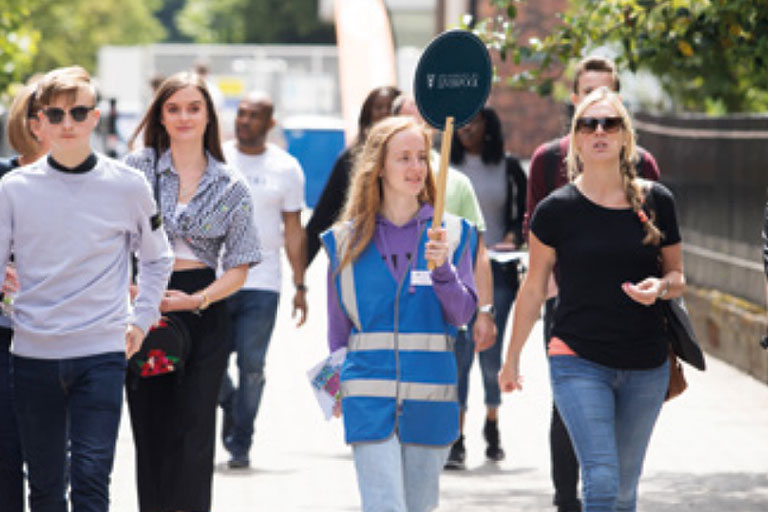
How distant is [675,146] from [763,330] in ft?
15.3

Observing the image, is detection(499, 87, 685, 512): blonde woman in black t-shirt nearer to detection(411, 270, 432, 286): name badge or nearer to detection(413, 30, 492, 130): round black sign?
detection(413, 30, 492, 130): round black sign

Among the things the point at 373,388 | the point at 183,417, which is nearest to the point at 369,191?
the point at 373,388

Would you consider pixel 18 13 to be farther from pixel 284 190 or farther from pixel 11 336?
pixel 11 336

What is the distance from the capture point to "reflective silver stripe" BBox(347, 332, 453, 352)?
6020mm

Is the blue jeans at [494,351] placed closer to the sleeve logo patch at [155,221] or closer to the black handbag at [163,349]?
the black handbag at [163,349]

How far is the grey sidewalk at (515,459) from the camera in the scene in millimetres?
8484

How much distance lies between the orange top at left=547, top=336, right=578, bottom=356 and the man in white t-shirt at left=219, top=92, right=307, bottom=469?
9.98ft

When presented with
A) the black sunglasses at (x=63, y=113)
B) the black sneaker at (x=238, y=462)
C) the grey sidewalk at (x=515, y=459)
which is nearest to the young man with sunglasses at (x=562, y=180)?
the grey sidewalk at (x=515, y=459)

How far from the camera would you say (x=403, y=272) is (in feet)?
19.9

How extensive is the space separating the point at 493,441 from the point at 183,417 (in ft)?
9.71

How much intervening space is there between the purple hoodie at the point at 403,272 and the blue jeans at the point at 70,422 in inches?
27.9

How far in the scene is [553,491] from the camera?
28.6 ft

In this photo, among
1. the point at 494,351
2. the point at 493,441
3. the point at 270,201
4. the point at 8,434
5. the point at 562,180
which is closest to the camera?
the point at 8,434

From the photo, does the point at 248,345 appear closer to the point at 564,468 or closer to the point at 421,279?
the point at 564,468
